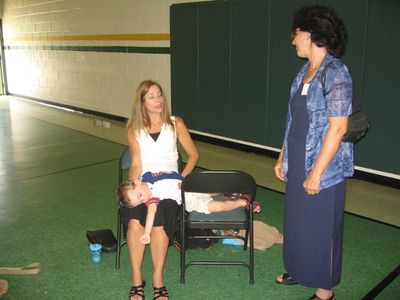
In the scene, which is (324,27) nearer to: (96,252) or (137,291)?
(137,291)

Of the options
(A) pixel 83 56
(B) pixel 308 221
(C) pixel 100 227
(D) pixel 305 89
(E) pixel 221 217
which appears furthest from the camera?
(A) pixel 83 56

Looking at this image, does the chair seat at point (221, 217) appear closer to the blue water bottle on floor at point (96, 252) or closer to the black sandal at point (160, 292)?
the black sandal at point (160, 292)

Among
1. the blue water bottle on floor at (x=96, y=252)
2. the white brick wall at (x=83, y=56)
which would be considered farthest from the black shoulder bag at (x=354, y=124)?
the white brick wall at (x=83, y=56)

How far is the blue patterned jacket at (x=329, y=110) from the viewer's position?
191cm

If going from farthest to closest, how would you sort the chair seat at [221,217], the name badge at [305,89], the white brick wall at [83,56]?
the white brick wall at [83,56]
the chair seat at [221,217]
the name badge at [305,89]

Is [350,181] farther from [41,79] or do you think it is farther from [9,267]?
[41,79]

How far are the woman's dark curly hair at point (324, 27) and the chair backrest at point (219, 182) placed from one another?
80cm

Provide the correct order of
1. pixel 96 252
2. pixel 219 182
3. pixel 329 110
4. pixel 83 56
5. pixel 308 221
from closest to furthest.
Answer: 1. pixel 329 110
2. pixel 308 221
3. pixel 219 182
4. pixel 96 252
5. pixel 83 56

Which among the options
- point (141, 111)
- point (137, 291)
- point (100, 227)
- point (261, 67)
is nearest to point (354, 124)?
point (141, 111)

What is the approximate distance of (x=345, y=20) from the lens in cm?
426

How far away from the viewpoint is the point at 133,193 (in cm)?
236

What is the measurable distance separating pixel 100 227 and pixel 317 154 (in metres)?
2.02

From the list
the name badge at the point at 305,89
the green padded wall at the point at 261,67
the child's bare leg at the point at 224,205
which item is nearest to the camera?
the name badge at the point at 305,89

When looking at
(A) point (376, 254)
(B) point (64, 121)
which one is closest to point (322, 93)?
(A) point (376, 254)
